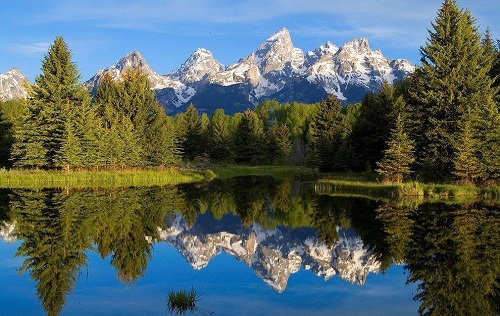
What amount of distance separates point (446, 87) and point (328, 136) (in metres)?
25.0

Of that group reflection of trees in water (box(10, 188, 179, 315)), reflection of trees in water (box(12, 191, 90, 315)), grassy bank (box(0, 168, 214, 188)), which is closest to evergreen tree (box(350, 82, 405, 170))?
grassy bank (box(0, 168, 214, 188))

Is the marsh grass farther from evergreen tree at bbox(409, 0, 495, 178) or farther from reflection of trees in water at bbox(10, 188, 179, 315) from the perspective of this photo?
evergreen tree at bbox(409, 0, 495, 178)

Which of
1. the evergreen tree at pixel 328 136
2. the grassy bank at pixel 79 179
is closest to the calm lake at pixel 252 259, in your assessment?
the grassy bank at pixel 79 179

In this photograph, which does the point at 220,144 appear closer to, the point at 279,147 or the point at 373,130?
the point at 279,147

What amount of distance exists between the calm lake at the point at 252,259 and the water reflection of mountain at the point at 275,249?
0.19ft

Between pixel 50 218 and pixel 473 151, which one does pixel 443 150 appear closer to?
pixel 473 151

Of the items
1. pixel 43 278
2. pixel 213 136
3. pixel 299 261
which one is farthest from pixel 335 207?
Result: pixel 213 136

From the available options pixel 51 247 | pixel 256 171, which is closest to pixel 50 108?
pixel 51 247

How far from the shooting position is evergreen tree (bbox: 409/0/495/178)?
37.8m

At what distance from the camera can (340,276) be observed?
47.9 ft

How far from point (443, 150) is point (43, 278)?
110 ft

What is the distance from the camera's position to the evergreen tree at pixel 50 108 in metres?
48.3

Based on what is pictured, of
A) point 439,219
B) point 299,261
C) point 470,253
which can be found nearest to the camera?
point 470,253

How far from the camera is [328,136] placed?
206ft
